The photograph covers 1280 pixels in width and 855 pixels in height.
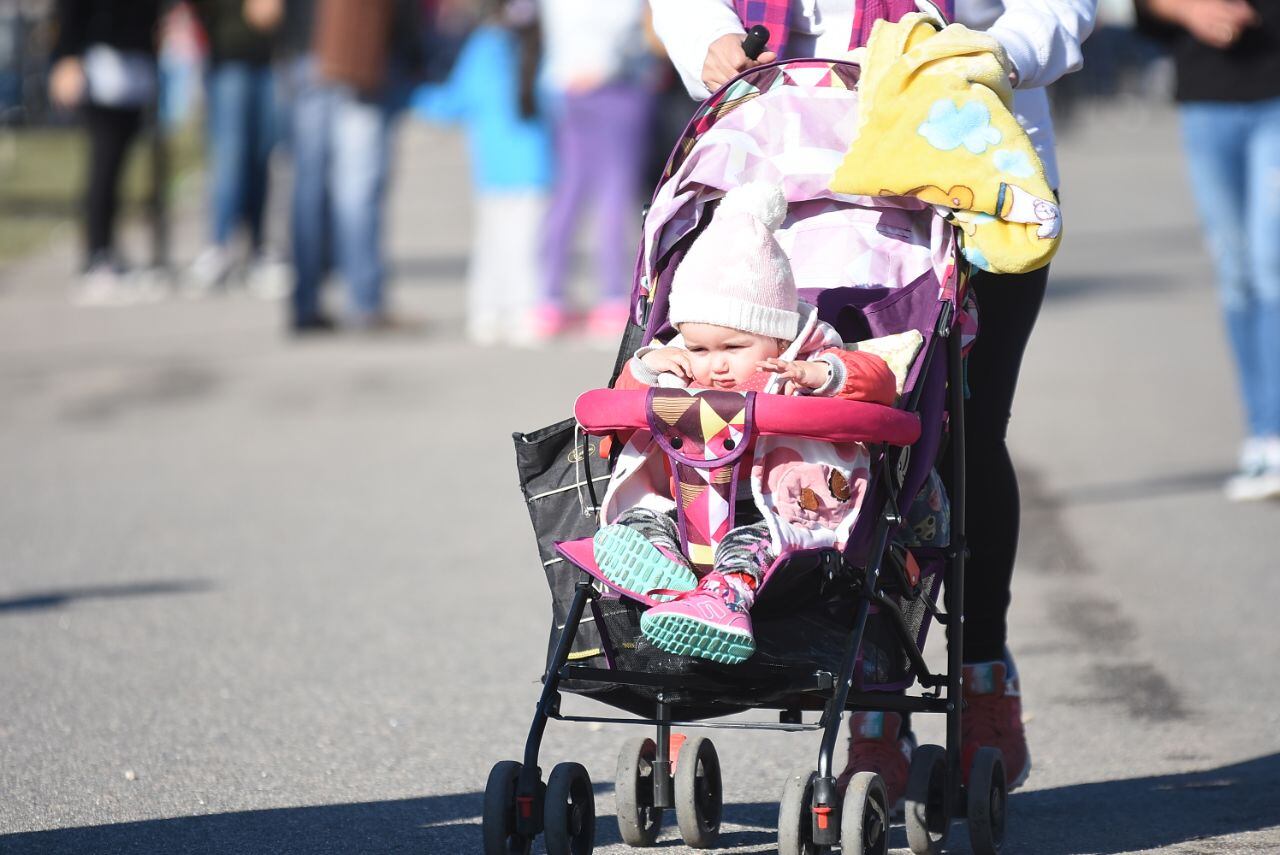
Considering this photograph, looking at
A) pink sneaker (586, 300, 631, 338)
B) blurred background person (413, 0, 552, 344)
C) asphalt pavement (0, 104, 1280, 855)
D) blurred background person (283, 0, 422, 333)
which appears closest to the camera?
asphalt pavement (0, 104, 1280, 855)

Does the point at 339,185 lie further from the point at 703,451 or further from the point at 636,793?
the point at 703,451

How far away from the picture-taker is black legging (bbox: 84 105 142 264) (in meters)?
13.0

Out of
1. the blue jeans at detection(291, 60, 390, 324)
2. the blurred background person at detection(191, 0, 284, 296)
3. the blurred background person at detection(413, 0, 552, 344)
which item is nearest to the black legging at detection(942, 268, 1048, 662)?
the blurred background person at detection(413, 0, 552, 344)

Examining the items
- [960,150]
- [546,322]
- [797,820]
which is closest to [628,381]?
[960,150]

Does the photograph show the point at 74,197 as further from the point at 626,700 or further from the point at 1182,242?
the point at 626,700

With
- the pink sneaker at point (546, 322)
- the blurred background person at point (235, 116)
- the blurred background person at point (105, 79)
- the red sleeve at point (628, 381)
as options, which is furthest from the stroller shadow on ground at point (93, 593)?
the blurred background person at point (235, 116)

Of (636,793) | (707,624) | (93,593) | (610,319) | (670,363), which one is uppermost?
(670,363)

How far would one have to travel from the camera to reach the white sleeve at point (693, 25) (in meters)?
4.09

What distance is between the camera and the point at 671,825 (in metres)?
4.04

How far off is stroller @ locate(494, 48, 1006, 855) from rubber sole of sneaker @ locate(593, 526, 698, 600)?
0.05 m

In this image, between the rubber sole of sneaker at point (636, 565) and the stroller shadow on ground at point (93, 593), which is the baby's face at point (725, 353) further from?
the stroller shadow on ground at point (93, 593)

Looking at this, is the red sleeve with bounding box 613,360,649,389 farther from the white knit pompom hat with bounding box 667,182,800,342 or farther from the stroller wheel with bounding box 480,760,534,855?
the stroller wheel with bounding box 480,760,534,855

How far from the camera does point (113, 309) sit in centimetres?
1289

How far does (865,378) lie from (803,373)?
11cm
